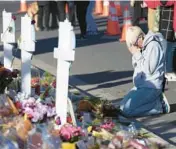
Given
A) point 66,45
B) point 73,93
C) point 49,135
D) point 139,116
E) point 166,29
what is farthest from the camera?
point 166,29

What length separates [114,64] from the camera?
8883mm

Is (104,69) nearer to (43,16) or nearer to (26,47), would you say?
(26,47)

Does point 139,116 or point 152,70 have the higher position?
point 152,70

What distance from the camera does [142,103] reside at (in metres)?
5.78

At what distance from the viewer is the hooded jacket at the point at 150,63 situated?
220 inches

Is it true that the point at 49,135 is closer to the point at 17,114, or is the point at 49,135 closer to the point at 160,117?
the point at 17,114

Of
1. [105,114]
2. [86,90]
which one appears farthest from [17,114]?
[86,90]

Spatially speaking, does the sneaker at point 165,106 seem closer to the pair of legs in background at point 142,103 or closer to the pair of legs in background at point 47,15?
the pair of legs in background at point 142,103

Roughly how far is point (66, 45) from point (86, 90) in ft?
9.10

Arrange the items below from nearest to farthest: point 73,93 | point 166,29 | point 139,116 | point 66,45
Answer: point 66,45, point 139,116, point 73,93, point 166,29

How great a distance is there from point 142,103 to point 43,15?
7.18m

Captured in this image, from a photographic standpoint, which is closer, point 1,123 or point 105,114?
point 1,123

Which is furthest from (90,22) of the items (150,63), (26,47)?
(26,47)

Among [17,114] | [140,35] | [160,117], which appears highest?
[140,35]
